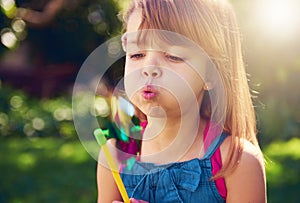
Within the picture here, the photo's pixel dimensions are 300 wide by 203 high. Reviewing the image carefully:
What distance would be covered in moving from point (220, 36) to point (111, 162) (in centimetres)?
35

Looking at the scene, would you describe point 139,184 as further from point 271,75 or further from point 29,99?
point 29,99

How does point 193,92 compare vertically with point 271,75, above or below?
below

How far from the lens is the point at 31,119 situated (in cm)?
509

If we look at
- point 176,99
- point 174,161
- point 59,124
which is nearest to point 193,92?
point 176,99

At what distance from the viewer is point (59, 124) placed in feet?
16.7

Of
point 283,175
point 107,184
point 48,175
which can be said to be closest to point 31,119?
point 48,175

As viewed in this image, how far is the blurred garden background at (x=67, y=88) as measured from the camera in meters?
4.05

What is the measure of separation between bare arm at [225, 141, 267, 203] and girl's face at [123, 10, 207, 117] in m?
0.17

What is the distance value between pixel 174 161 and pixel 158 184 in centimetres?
6

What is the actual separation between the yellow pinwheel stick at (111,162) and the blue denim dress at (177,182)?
2.1 inches

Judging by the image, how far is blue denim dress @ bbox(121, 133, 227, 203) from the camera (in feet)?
5.72

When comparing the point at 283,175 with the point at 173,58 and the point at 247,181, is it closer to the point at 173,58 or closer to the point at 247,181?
the point at 247,181

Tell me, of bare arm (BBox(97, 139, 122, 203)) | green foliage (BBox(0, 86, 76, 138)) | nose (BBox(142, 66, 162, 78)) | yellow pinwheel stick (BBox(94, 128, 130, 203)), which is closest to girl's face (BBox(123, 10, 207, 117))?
nose (BBox(142, 66, 162, 78))

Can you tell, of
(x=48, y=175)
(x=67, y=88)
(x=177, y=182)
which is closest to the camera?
(x=177, y=182)
